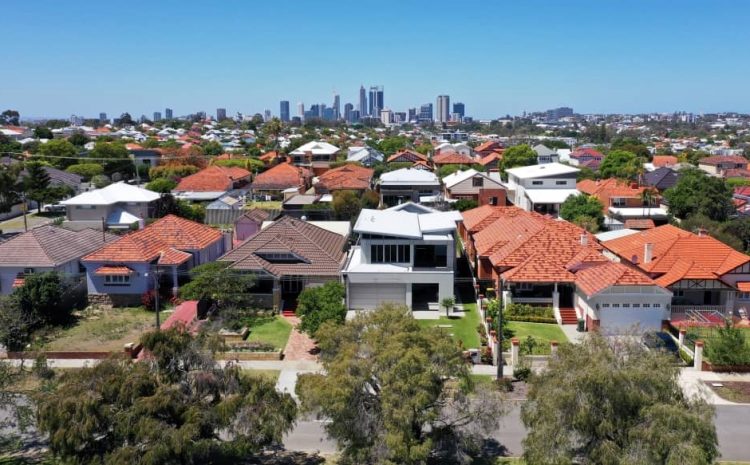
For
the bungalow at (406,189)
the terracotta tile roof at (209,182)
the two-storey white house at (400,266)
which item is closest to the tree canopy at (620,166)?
the bungalow at (406,189)

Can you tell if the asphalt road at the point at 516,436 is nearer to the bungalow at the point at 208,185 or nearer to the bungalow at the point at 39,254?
the bungalow at the point at 39,254

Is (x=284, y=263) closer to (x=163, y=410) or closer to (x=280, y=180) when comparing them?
(x=163, y=410)

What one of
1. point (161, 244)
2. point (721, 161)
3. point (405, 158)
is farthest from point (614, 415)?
point (721, 161)

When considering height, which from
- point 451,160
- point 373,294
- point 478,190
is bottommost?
point 373,294

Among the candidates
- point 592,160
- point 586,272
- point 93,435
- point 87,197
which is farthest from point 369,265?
point 592,160

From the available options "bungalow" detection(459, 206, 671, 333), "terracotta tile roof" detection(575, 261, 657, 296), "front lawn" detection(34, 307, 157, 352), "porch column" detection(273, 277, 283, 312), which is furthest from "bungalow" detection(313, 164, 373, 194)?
"terracotta tile roof" detection(575, 261, 657, 296)

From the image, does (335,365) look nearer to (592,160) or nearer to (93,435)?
(93,435)
